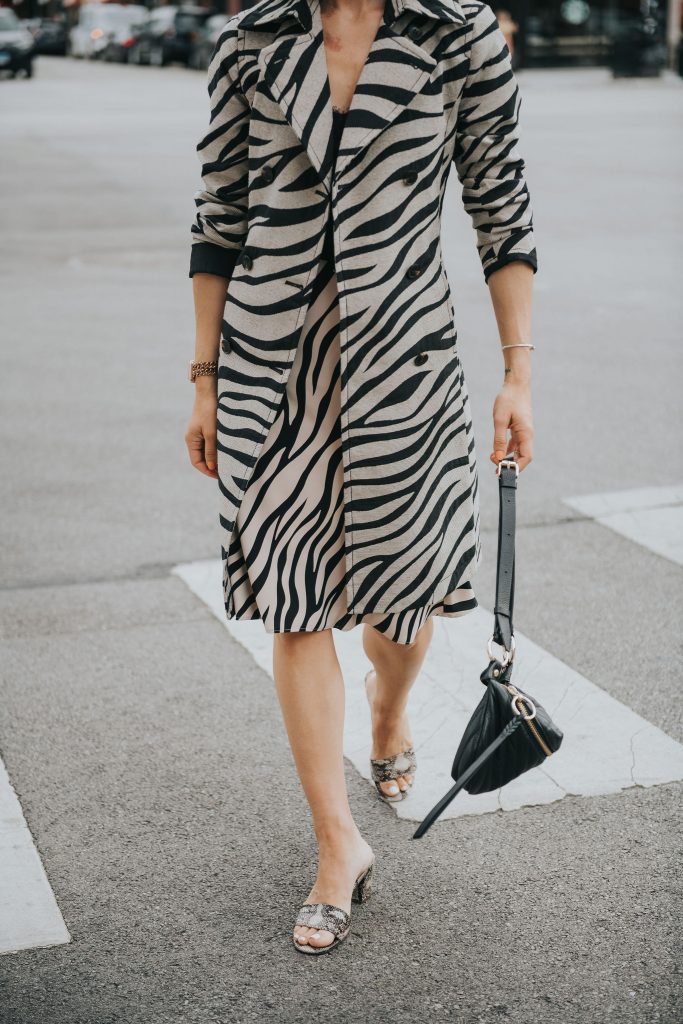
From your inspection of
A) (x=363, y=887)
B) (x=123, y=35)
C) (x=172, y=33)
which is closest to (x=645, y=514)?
(x=363, y=887)

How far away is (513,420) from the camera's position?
2.92 metres

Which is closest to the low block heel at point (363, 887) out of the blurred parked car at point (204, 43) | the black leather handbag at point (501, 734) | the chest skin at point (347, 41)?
the black leather handbag at point (501, 734)

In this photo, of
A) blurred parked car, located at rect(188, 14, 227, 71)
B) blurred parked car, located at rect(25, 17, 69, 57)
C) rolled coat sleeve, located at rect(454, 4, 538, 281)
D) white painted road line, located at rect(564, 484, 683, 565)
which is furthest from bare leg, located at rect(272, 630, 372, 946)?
blurred parked car, located at rect(25, 17, 69, 57)

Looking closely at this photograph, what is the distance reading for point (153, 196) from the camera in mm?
15359

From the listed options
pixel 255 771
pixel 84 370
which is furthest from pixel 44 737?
pixel 84 370

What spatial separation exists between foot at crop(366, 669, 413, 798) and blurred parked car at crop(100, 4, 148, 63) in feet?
157

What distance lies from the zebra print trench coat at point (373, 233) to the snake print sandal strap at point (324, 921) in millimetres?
640

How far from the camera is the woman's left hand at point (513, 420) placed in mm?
2906

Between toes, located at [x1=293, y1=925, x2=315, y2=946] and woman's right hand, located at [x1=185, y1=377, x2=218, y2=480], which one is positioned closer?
toes, located at [x1=293, y1=925, x2=315, y2=946]

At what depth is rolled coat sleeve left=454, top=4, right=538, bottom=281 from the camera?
110 inches

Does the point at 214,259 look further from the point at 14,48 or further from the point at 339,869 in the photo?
the point at 14,48

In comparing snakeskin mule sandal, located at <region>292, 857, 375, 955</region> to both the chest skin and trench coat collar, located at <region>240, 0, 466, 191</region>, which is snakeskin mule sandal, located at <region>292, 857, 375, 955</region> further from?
the chest skin

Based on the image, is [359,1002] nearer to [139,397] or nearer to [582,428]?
[582,428]

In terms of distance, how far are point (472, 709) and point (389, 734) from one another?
1.94 feet
